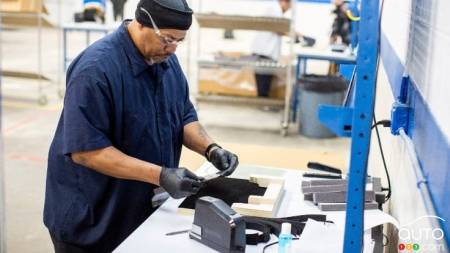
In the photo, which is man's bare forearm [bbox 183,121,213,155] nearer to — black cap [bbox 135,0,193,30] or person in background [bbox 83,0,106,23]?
black cap [bbox 135,0,193,30]

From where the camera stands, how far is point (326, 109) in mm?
1885

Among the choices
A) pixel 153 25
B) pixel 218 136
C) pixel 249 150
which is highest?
pixel 153 25

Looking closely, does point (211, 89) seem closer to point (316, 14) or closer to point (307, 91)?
point (307, 91)

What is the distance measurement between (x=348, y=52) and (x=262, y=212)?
14.4 feet

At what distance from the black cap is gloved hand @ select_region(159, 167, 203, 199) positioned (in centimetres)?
48

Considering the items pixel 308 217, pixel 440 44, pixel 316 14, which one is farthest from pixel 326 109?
pixel 316 14

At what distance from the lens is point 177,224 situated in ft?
6.22

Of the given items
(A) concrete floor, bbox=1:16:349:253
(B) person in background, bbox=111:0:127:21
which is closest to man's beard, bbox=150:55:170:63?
(A) concrete floor, bbox=1:16:349:253

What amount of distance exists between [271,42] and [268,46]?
0.06 m

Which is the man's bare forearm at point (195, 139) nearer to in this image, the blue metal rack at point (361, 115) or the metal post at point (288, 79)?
the blue metal rack at point (361, 115)

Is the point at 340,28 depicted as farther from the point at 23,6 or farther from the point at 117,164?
the point at 117,164

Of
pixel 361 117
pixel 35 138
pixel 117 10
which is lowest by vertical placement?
pixel 35 138

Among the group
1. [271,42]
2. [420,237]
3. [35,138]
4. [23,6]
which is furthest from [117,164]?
[23,6]

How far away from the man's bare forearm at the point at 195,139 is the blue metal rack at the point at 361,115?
3.34 feet
